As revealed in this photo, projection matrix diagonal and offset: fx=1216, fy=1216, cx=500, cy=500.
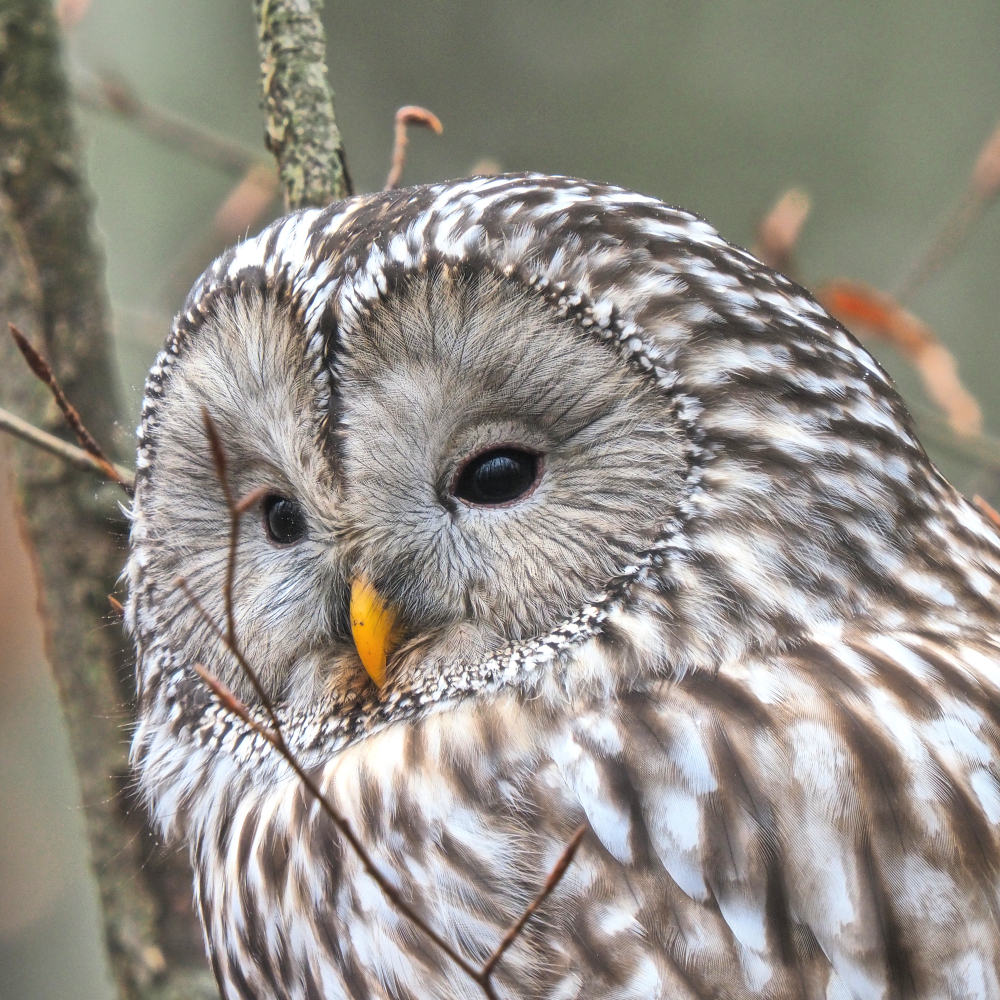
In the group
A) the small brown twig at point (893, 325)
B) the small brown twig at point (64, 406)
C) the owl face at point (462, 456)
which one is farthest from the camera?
the small brown twig at point (893, 325)

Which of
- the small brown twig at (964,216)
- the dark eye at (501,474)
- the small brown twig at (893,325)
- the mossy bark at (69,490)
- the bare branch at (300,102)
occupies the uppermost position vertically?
the small brown twig at (964,216)

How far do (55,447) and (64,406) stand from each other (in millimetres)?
111

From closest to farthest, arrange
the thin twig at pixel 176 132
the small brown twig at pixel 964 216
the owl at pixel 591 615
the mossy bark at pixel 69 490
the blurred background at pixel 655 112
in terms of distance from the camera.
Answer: the owl at pixel 591 615 < the mossy bark at pixel 69 490 < the small brown twig at pixel 964 216 < the thin twig at pixel 176 132 < the blurred background at pixel 655 112

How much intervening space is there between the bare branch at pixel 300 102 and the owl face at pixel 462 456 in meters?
0.43

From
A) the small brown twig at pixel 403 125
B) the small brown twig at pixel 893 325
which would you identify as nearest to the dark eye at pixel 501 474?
the small brown twig at pixel 403 125

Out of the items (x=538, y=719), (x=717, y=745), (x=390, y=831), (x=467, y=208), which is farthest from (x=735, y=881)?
(x=467, y=208)

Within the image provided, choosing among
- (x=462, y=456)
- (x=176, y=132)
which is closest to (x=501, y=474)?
(x=462, y=456)

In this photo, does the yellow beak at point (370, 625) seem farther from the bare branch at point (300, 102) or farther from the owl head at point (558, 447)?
the bare branch at point (300, 102)

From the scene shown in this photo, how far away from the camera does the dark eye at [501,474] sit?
173cm

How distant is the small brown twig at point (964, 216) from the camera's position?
2811mm

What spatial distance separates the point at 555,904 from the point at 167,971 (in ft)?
3.66

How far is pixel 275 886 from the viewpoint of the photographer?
1.86 m

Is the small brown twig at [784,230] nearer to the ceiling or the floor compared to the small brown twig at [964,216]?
nearer to the floor

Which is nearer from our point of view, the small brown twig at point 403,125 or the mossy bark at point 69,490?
the small brown twig at point 403,125
